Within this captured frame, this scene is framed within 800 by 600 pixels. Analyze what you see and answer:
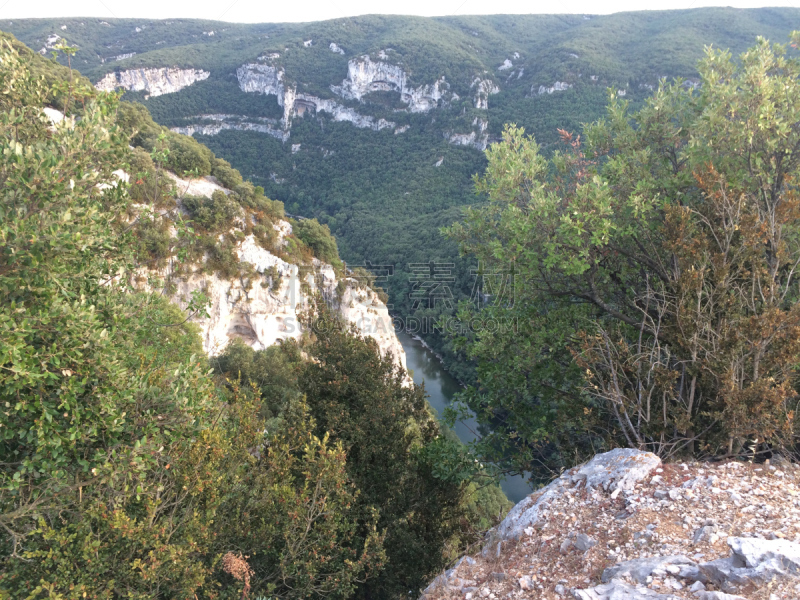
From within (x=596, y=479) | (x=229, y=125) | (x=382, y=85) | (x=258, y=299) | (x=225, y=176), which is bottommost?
(x=258, y=299)

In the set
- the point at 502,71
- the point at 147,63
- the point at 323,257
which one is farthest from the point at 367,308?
the point at 502,71

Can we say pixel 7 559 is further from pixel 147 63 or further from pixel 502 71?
pixel 502 71

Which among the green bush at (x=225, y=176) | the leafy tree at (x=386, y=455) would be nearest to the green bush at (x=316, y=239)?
the green bush at (x=225, y=176)

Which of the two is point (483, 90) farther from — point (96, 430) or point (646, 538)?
point (96, 430)

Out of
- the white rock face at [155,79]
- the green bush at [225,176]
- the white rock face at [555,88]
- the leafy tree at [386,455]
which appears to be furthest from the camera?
the white rock face at [555,88]

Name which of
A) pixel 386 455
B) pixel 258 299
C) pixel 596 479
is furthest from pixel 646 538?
pixel 258 299

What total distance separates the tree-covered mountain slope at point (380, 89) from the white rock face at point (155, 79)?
0.29m

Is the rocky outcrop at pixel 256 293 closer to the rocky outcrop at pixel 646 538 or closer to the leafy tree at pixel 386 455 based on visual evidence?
the leafy tree at pixel 386 455

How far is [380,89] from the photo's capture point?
365 feet

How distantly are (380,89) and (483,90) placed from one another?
91.3ft

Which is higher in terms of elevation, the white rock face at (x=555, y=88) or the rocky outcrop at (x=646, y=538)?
the white rock face at (x=555, y=88)

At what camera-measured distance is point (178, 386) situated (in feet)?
12.0

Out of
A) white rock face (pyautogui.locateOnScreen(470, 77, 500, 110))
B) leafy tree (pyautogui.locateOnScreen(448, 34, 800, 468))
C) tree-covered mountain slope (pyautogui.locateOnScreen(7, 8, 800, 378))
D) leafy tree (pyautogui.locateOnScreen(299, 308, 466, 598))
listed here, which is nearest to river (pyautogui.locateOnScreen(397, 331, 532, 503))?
tree-covered mountain slope (pyautogui.locateOnScreen(7, 8, 800, 378))

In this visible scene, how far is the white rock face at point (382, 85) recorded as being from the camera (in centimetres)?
10538
